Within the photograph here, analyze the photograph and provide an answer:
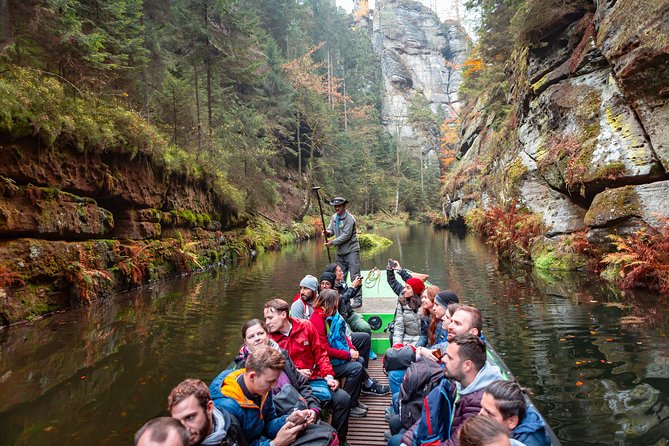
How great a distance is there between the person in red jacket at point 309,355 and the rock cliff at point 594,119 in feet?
27.3

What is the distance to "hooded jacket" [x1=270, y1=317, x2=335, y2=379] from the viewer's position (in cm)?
356

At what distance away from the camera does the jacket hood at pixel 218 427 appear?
2.07m

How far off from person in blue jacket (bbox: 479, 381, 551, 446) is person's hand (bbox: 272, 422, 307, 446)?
3.91 ft

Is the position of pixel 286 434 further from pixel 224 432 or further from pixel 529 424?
pixel 529 424

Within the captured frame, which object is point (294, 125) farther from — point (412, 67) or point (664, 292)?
point (412, 67)

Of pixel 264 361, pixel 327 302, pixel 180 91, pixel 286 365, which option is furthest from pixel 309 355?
pixel 180 91

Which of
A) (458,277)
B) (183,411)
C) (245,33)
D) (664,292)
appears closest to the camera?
(183,411)

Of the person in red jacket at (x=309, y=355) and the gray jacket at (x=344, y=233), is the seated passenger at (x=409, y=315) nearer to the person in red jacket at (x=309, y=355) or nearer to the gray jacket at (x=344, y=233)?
the person in red jacket at (x=309, y=355)

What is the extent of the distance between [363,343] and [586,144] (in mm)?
9697

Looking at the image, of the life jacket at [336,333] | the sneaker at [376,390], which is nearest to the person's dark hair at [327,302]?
the life jacket at [336,333]

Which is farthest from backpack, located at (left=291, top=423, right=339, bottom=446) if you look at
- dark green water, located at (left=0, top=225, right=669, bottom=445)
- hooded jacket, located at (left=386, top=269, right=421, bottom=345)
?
dark green water, located at (left=0, top=225, right=669, bottom=445)

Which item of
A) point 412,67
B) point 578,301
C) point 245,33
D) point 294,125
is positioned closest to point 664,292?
point 578,301

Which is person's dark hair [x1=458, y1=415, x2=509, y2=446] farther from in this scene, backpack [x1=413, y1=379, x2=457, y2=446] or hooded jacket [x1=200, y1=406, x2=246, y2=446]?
hooded jacket [x1=200, y1=406, x2=246, y2=446]

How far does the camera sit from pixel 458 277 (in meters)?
11.9
